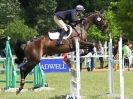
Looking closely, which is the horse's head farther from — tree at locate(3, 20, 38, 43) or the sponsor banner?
tree at locate(3, 20, 38, 43)

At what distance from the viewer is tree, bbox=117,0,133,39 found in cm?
4797

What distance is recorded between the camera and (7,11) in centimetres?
6444

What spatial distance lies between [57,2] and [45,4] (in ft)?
15.4

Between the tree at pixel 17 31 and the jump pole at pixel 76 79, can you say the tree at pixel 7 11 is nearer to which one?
the tree at pixel 17 31

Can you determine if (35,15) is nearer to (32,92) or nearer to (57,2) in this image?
(57,2)

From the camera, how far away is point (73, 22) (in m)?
14.2

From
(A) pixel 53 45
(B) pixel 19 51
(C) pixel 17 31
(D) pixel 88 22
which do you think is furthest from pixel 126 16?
(A) pixel 53 45

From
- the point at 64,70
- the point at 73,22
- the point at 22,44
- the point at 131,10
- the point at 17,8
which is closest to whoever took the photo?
the point at 73,22

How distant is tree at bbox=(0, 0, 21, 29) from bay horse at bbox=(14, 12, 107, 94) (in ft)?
162

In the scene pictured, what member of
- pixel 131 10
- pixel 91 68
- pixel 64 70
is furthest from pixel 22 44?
pixel 131 10

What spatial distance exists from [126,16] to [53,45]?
35.2 m

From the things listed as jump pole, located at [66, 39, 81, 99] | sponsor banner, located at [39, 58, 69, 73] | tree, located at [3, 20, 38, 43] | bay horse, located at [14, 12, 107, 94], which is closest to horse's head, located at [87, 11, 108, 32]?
bay horse, located at [14, 12, 107, 94]

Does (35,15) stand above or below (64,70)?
above

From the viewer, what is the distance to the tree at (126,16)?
48.0 meters
